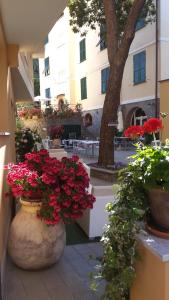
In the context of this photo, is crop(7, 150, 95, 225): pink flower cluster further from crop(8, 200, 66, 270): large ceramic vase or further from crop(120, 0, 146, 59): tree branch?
crop(120, 0, 146, 59): tree branch

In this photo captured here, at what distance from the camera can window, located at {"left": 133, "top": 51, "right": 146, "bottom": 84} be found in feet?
55.8

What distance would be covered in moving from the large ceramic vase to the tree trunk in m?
2.91

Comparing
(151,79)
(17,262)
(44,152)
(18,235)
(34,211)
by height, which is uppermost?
(151,79)

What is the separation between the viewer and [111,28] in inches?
250

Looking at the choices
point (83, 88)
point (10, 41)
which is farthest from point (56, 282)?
point (83, 88)

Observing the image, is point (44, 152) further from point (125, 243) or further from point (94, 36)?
point (94, 36)

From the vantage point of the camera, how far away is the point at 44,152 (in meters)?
3.47

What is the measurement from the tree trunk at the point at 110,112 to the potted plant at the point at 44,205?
2814 millimetres

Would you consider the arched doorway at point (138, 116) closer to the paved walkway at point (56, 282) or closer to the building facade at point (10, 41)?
the building facade at point (10, 41)

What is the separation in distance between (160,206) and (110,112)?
4124mm

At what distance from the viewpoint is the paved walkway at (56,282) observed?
2916 millimetres

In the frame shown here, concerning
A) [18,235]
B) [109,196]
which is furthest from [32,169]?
[109,196]

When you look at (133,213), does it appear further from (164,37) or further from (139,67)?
(139,67)

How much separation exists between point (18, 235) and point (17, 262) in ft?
0.92
